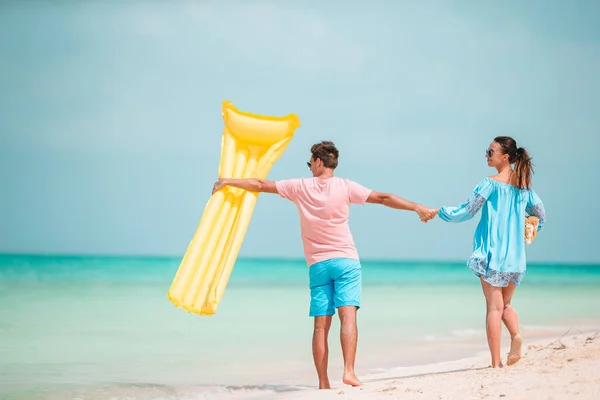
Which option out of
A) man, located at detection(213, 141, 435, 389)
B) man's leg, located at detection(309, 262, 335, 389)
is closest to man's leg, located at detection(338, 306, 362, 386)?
man, located at detection(213, 141, 435, 389)

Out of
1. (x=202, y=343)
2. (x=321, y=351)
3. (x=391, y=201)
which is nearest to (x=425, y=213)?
(x=391, y=201)

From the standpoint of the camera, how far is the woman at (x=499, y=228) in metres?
4.50

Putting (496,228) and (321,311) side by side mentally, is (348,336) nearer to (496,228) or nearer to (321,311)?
(321,311)

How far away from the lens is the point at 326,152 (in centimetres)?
442

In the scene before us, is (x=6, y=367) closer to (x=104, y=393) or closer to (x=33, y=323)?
(x=104, y=393)

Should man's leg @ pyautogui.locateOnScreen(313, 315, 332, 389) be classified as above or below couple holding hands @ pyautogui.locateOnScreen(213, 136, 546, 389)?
below

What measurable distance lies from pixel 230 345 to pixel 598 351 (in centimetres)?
371

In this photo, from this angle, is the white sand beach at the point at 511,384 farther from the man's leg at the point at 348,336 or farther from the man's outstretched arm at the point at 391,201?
the man's outstretched arm at the point at 391,201

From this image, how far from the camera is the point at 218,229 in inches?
187

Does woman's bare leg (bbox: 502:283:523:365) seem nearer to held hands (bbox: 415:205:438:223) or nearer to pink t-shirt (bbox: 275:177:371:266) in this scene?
held hands (bbox: 415:205:438:223)

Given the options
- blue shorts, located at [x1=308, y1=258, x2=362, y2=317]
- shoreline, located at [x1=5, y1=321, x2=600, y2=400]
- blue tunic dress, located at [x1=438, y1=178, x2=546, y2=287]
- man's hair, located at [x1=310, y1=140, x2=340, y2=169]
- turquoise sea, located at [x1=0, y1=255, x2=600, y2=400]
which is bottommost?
turquoise sea, located at [x1=0, y1=255, x2=600, y2=400]

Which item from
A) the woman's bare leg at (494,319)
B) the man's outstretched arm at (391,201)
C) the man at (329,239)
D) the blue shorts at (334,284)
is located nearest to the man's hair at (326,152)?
the man at (329,239)

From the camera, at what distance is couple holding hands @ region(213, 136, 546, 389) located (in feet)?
14.4

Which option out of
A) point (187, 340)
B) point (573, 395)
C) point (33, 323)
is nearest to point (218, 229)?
point (573, 395)
